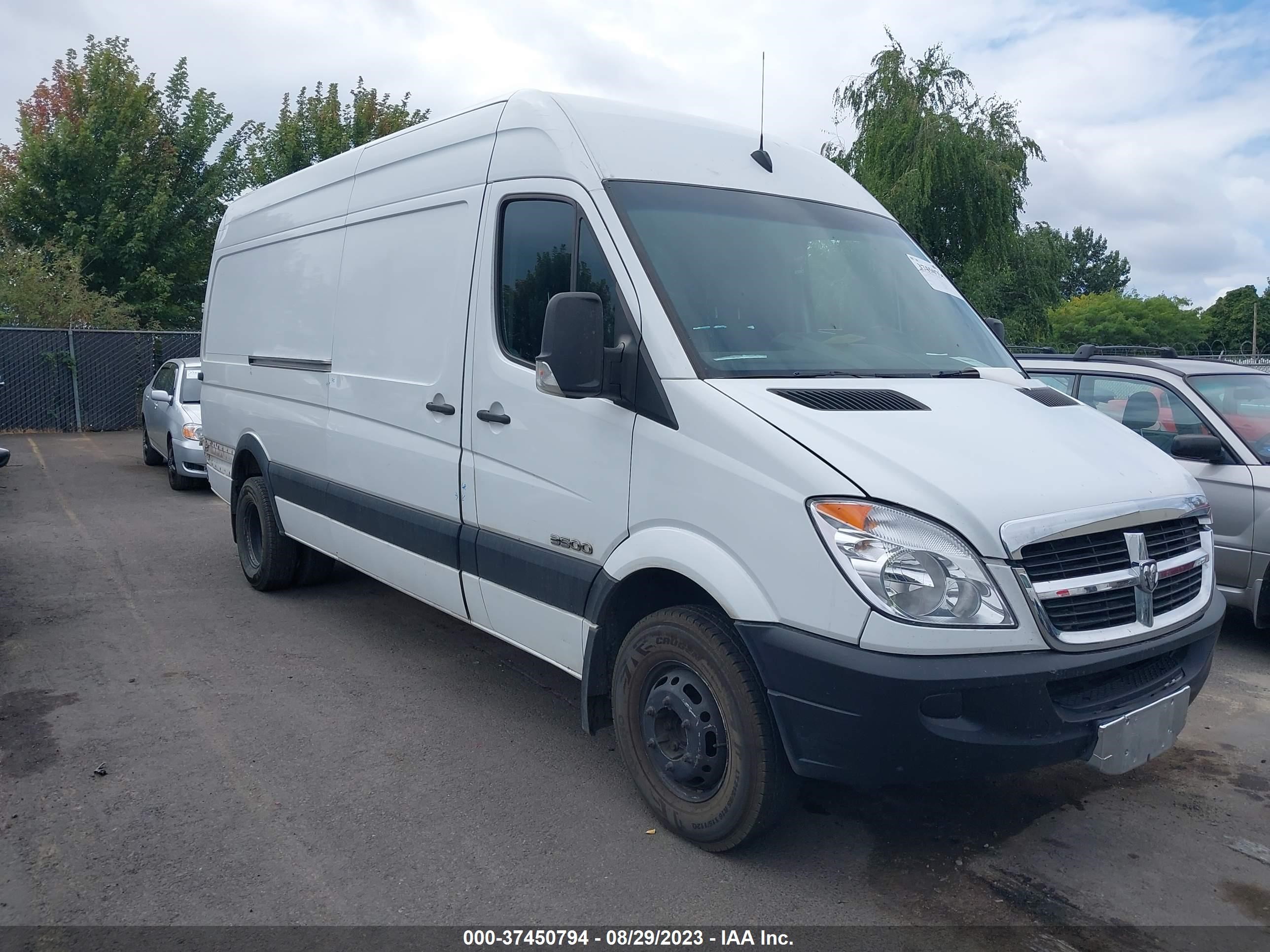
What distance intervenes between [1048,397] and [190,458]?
10428 mm

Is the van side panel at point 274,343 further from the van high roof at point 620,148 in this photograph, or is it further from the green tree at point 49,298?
the green tree at point 49,298

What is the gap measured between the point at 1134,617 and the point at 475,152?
11.2ft

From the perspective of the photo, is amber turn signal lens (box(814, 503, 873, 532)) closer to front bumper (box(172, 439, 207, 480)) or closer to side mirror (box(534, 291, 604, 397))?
side mirror (box(534, 291, 604, 397))

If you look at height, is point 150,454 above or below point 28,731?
below

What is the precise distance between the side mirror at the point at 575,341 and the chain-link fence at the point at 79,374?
17.9 meters

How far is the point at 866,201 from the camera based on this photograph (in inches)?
200

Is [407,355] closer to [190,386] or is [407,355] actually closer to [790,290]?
[790,290]

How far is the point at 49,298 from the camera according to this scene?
21469mm

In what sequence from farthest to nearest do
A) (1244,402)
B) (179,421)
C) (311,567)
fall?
(179,421)
(311,567)
(1244,402)

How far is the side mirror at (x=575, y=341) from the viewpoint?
3.58 meters

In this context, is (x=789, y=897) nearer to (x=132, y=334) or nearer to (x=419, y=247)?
(x=419, y=247)

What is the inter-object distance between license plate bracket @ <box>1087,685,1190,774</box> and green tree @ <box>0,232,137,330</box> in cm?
2236

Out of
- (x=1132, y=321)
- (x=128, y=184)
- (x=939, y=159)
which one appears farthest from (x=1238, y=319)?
(x=128, y=184)

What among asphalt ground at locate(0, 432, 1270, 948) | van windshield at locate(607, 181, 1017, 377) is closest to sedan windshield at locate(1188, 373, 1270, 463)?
asphalt ground at locate(0, 432, 1270, 948)
